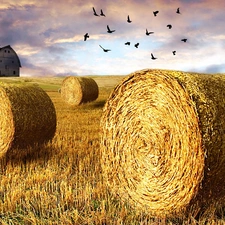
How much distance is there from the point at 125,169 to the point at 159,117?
101 cm

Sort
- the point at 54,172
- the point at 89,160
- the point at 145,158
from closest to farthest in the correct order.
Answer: the point at 145,158
the point at 54,172
the point at 89,160

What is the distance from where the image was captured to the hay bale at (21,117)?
A: 8.45m

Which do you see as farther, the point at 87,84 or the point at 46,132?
the point at 87,84

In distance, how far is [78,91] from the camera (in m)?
21.2

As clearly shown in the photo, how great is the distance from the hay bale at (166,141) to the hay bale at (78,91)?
15395 millimetres

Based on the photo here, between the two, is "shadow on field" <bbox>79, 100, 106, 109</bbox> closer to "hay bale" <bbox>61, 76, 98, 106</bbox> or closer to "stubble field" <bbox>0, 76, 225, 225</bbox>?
"hay bale" <bbox>61, 76, 98, 106</bbox>

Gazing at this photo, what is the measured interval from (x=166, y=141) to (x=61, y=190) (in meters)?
1.82

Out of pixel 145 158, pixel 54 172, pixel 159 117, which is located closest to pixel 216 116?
pixel 159 117

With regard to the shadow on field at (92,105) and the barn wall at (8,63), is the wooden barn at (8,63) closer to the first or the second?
the barn wall at (8,63)

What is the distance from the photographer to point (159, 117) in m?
5.10

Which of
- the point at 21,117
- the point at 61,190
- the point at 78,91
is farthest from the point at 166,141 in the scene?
the point at 78,91

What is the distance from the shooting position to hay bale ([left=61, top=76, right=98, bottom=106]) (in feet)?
69.6

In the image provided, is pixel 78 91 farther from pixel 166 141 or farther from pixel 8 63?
pixel 8 63

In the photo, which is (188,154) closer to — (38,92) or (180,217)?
(180,217)
